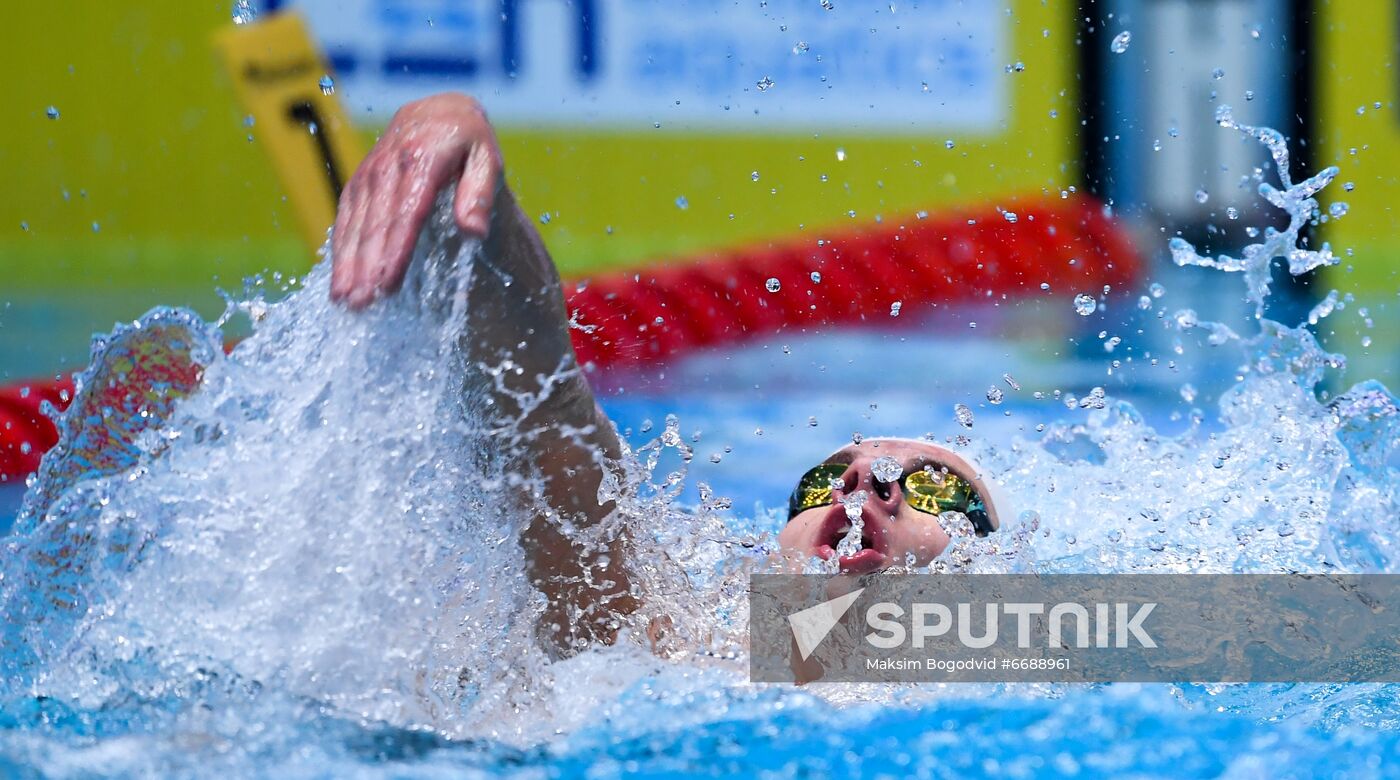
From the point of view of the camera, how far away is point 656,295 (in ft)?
15.3

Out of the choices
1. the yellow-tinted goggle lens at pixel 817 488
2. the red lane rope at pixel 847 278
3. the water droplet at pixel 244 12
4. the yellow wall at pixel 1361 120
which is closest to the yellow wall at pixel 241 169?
the water droplet at pixel 244 12

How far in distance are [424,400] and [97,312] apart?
4327 millimetres

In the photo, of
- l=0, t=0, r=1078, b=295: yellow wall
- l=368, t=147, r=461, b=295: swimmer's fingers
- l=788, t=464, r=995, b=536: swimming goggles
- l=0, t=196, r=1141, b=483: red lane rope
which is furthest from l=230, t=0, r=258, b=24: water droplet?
l=368, t=147, r=461, b=295: swimmer's fingers

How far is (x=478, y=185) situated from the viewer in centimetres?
149

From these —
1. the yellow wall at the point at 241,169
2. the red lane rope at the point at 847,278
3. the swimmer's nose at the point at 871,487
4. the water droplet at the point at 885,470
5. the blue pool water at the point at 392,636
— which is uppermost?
the yellow wall at the point at 241,169

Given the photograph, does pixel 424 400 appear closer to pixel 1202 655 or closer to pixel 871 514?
pixel 871 514

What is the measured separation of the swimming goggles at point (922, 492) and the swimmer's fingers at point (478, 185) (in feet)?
2.01

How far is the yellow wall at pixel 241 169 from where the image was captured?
580 centimetres

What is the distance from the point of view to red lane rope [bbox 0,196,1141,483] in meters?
4.49

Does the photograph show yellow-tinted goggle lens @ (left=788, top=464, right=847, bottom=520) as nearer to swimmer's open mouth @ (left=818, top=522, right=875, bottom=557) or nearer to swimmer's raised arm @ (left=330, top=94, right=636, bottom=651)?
swimmer's open mouth @ (left=818, top=522, right=875, bottom=557)

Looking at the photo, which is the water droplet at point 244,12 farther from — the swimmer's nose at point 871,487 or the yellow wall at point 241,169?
the swimmer's nose at point 871,487

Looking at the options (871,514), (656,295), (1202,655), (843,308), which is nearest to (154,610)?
(871,514)

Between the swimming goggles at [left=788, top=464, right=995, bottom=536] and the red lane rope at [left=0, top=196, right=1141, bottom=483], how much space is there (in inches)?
56.5

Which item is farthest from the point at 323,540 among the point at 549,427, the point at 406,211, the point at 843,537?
the point at 843,537
